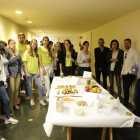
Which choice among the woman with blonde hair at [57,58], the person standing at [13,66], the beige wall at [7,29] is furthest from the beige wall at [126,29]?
the beige wall at [7,29]

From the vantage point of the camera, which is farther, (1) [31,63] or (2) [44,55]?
(2) [44,55]

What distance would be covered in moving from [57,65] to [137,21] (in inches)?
83.1

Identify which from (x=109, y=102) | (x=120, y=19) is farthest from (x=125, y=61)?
(x=109, y=102)

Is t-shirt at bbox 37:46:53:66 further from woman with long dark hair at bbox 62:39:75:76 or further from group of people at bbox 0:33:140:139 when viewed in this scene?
woman with long dark hair at bbox 62:39:75:76

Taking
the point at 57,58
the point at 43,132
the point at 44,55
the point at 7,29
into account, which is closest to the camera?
the point at 43,132

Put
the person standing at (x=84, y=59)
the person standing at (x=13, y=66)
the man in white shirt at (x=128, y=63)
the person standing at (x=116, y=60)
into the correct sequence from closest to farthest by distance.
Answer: the person standing at (x=13, y=66) < the man in white shirt at (x=128, y=63) < the person standing at (x=116, y=60) < the person standing at (x=84, y=59)

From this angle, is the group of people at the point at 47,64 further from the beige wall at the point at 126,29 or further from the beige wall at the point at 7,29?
the beige wall at the point at 7,29

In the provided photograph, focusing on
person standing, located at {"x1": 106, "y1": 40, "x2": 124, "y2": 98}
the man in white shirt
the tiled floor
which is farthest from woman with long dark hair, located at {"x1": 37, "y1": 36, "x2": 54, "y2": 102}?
the man in white shirt

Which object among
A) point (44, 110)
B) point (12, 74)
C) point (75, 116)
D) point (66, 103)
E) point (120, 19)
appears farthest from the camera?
point (120, 19)

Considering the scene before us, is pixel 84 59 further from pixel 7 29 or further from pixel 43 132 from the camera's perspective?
pixel 7 29

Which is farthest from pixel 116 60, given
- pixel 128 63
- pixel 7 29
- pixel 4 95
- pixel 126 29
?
pixel 7 29

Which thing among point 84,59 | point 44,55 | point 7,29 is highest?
point 7,29

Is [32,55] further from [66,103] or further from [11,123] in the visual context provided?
[66,103]

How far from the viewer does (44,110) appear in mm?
3059
